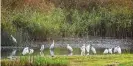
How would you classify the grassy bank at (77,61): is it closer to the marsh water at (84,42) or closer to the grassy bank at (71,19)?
the marsh water at (84,42)

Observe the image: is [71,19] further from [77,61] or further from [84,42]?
[77,61]

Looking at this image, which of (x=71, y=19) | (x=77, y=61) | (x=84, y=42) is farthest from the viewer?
(x=71, y=19)

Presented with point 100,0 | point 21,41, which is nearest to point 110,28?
point 100,0

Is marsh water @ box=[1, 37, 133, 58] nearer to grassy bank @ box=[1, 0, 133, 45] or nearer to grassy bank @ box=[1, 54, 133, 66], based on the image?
grassy bank @ box=[1, 0, 133, 45]

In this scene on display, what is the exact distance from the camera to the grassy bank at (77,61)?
47.7ft

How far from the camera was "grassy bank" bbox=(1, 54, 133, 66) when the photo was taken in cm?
1453

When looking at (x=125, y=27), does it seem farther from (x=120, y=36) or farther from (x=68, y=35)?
(x=68, y=35)

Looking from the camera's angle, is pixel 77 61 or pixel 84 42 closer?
pixel 77 61

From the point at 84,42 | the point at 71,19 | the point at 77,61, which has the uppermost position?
the point at 71,19

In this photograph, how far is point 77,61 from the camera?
55.5 feet

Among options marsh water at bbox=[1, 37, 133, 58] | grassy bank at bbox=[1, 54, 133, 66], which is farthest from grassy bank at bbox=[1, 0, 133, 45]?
grassy bank at bbox=[1, 54, 133, 66]

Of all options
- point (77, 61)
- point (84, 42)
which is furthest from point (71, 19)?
→ point (77, 61)

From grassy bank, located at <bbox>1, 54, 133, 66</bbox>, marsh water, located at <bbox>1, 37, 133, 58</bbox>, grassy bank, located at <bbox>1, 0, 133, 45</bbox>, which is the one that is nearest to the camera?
grassy bank, located at <bbox>1, 54, 133, 66</bbox>

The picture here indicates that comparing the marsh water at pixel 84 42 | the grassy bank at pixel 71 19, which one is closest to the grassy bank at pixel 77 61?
the marsh water at pixel 84 42
